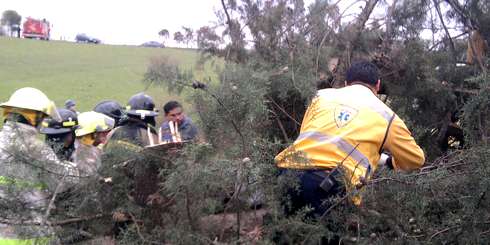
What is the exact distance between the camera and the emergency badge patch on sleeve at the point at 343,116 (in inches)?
123

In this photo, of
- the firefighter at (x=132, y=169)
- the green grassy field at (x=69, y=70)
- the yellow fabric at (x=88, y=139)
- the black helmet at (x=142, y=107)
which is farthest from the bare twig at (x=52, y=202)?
the green grassy field at (x=69, y=70)

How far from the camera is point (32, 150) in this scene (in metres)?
2.85

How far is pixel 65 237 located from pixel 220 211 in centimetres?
80

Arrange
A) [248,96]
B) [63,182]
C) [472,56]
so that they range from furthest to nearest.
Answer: [472,56]
[63,182]
[248,96]

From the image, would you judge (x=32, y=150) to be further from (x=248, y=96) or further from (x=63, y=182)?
(x=248, y=96)

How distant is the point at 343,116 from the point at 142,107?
233 centimetres

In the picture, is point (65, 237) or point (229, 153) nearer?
point (229, 153)

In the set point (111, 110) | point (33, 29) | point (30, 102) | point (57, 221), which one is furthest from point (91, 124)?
point (33, 29)

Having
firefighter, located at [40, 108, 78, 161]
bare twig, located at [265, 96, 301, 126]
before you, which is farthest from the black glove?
firefighter, located at [40, 108, 78, 161]

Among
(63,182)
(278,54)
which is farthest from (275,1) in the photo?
(63,182)

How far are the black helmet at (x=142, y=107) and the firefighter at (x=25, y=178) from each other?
1.74 meters

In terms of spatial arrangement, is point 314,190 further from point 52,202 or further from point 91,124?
point 91,124

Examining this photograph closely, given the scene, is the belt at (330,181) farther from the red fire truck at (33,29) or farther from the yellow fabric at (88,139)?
the red fire truck at (33,29)

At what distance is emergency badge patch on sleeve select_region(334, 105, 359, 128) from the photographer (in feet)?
10.3
